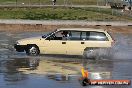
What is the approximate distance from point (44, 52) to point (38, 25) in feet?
71.1

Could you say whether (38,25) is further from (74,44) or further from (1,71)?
(1,71)

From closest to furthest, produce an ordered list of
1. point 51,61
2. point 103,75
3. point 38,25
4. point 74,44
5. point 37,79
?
point 37,79
point 103,75
point 51,61
point 74,44
point 38,25

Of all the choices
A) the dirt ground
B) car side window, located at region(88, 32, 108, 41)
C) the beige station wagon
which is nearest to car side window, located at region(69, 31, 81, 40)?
the beige station wagon

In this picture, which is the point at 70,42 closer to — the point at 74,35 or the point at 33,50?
the point at 74,35

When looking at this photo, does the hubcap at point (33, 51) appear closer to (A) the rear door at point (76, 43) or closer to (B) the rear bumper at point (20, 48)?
(B) the rear bumper at point (20, 48)

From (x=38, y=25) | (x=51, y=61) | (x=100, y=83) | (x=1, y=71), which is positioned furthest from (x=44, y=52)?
(x=38, y=25)

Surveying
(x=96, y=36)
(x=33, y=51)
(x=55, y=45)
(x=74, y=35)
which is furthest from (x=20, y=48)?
(x=96, y=36)

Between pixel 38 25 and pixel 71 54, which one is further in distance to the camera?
pixel 38 25

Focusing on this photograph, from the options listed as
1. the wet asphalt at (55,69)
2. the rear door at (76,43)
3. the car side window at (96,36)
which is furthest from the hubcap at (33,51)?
the car side window at (96,36)

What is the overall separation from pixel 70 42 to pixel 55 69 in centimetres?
501

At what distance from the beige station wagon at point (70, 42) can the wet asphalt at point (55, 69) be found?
1.37 feet

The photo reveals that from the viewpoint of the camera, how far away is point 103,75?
19422mm

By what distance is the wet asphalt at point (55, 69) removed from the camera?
17422 millimetres

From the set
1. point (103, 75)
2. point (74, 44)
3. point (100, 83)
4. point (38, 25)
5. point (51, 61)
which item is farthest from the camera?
point (38, 25)
